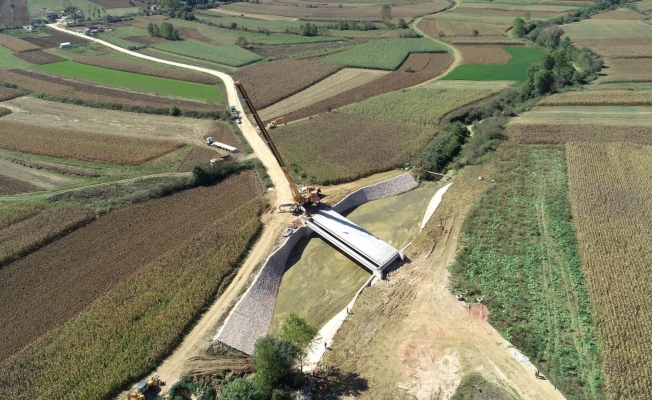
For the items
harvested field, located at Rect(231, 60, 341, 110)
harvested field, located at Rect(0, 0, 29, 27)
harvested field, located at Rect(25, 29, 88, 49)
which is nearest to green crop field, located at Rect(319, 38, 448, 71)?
harvested field, located at Rect(231, 60, 341, 110)

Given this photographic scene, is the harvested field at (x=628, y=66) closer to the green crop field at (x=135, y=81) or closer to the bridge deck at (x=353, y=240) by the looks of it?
the bridge deck at (x=353, y=240)

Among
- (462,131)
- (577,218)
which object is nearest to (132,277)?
(577,218)

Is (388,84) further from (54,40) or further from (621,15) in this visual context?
(54,40)

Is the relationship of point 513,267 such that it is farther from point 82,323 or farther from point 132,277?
point 82,323

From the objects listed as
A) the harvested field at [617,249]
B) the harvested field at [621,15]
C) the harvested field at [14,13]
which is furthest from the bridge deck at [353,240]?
the harvested field at [14,13]

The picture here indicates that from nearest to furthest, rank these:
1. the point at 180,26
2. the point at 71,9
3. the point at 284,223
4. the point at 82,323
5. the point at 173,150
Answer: the point at 82,323
the point at 284,223
the point at 173,150
the point at 180,26
the point at 71,9

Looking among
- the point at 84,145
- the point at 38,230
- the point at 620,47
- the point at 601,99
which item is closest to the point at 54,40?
the point at 84,145
